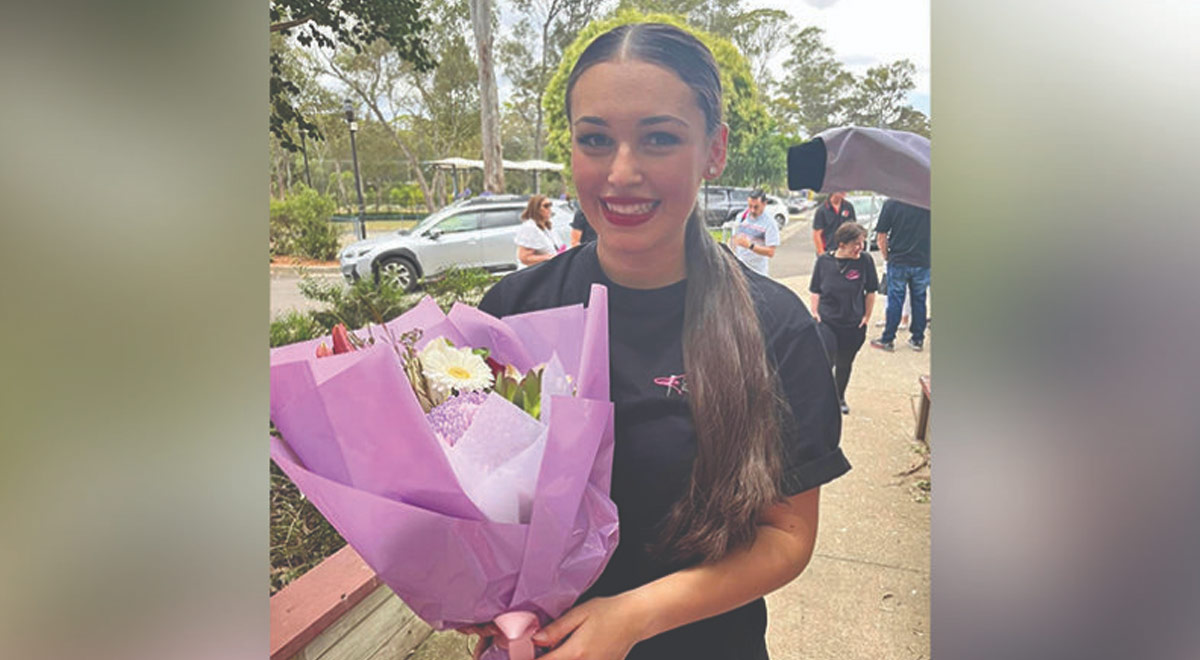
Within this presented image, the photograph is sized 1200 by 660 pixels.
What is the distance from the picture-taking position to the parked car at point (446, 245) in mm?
1576

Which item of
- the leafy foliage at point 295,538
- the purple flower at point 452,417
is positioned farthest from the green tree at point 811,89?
the leafy foliage at point 295,538

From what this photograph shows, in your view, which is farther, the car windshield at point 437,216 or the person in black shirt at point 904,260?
the car windshield at point 437,216

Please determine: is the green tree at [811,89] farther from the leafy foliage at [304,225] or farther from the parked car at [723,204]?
the leafy foliage at [304,225]

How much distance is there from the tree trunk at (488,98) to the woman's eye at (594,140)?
283 mm

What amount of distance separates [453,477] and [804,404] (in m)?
0.69

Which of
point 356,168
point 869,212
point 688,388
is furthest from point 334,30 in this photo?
point 869,212

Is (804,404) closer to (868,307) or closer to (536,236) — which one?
(868,307)

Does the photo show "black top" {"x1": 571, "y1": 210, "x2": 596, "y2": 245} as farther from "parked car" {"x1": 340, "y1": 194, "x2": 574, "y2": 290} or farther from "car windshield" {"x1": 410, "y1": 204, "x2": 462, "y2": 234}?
"car windshield" {"x1": 410, "y1": 204, "x2": 462, "y2": 234}

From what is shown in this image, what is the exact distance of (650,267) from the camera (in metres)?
1.39

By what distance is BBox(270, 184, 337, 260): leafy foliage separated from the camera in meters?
1.61
